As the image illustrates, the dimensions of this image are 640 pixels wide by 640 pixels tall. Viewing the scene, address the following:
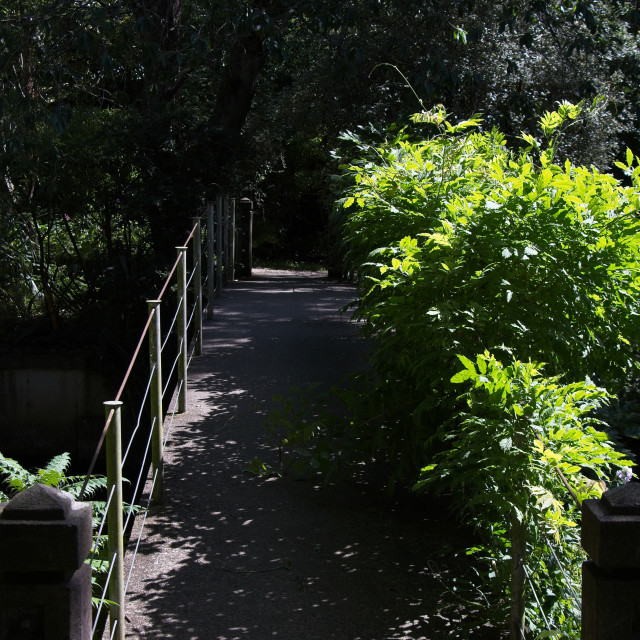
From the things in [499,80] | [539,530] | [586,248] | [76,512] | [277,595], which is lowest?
[277,595]

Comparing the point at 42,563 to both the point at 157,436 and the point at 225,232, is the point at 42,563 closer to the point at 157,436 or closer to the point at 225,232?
the point at 157,436

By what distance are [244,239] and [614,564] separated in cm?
1344

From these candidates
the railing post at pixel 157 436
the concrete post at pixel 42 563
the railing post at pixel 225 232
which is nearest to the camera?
the concrete post at pixel 42 563

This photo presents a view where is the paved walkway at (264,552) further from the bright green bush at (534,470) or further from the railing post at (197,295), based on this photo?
the railing post at (197,295)

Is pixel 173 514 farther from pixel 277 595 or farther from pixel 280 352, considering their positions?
pixel 280 352

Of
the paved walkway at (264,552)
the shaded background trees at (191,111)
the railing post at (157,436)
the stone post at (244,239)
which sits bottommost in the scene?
the paved walkway at (264,552)

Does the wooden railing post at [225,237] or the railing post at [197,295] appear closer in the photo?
the railing post at [197,295]

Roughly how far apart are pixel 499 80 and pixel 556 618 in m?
9.18

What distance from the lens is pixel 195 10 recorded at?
584 inches

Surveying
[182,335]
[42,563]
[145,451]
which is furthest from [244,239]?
[42,563]

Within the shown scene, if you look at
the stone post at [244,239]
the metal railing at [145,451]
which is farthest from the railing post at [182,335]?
the stone post at [244,239]

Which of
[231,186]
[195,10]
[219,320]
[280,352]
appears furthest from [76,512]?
[195,10]

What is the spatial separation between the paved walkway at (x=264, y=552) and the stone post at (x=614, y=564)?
1173 mm

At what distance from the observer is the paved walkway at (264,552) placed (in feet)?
13.4
